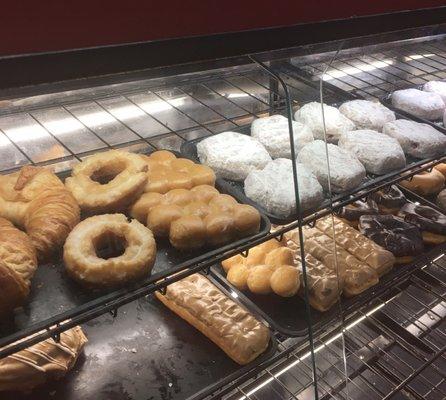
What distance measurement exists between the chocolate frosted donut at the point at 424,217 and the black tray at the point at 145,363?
98 cm

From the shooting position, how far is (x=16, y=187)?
138cm

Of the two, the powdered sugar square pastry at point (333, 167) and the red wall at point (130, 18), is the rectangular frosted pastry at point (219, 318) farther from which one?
the red wall at point (130, 18)

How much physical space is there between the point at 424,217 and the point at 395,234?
0.75ft

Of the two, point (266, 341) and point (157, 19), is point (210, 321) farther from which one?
point (157, 19)

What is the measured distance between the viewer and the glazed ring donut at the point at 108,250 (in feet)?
3.78

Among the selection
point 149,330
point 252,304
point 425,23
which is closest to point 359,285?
point 252,304

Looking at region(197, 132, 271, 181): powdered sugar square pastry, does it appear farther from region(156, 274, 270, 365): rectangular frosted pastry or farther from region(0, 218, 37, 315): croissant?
region(0, 218, 37, 315): croissant

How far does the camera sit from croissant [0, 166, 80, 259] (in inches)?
48.4

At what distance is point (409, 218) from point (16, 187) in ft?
5.56

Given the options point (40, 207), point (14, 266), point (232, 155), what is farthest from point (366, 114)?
point (14, 266)

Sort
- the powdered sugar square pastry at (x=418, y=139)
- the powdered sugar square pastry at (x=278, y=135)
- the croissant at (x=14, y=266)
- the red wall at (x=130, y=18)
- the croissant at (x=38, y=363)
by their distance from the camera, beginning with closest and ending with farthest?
1. the red wall at (x=130, y=18)
2. the croissant at (x=14, y=266)
3. the croissant at (x=38, y=363)
4. the powdered sugar square pastry at (x=278, y=135)
5. the powdered sugar square pastry at (x=418, y=139)

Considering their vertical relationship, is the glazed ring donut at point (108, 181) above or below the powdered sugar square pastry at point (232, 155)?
above

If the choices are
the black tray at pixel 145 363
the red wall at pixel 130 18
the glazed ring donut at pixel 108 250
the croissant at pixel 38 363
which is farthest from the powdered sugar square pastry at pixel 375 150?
the croissant at pixel 38 363

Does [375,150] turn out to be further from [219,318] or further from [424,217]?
[219,318]
